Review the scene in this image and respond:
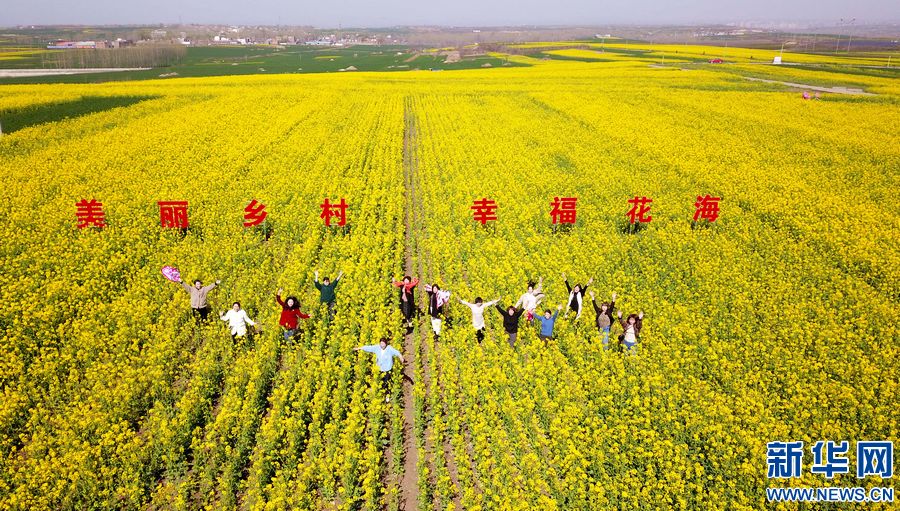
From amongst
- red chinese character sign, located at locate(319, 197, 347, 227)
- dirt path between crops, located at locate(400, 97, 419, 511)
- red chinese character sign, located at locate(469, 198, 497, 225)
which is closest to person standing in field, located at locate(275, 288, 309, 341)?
dirt path between crops, located at locate(400, 97, 419, 511)

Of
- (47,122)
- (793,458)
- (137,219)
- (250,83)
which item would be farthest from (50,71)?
(793,458)

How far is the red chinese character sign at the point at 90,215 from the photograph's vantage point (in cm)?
1666

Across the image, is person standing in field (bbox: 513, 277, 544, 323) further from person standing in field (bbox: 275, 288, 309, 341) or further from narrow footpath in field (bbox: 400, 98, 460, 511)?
person standing in field (bbox: 275, 288, 309, 341)

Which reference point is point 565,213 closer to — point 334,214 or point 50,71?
point 334,214

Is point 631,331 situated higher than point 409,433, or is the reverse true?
point 631,331

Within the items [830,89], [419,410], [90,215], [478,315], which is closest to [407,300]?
[478,315]

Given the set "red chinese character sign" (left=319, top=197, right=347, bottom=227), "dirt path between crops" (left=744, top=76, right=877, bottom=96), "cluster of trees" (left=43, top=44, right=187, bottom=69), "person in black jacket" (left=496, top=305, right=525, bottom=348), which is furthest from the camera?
"cluster of trees" (left=43, top=44, right=187, bottom=69)

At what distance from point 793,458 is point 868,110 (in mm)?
44151

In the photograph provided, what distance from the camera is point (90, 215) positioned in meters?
16.7

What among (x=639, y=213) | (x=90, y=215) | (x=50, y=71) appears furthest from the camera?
(x=50, y=71)

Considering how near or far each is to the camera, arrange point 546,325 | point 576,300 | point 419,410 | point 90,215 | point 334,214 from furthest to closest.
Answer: point 334,214
point 90,215
point 576,300
point 546,325
point 419,410

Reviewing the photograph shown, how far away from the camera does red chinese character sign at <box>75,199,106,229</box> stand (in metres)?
16.7

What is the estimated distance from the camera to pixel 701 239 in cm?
1655

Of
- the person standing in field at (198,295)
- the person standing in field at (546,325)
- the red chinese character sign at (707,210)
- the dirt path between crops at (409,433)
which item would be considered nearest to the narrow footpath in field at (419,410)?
the dirt path between crops at (409,433)
